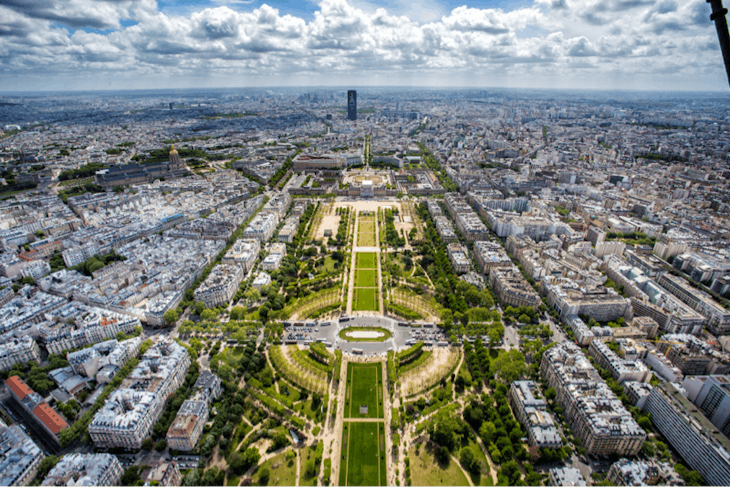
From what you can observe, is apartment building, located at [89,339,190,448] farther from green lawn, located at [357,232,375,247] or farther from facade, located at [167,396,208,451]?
green lawn, located at [357,232,375,247]

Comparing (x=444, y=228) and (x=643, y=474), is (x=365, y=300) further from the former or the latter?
(x=643, y=474)

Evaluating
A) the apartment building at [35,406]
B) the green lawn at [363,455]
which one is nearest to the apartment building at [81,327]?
the apartment building at [35,406]

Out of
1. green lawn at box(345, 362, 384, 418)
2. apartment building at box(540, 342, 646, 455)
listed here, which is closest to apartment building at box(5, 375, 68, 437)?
green lawn at box(345, 362, 384, 418)

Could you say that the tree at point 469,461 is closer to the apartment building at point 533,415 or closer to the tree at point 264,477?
the apartment building at point 533,415

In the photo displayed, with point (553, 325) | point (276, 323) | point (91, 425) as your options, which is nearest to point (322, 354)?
point (276, 323)

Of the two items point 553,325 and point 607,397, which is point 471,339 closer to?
point 553,325

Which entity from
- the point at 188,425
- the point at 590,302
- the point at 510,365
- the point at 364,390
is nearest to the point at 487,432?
the point at 510,365
